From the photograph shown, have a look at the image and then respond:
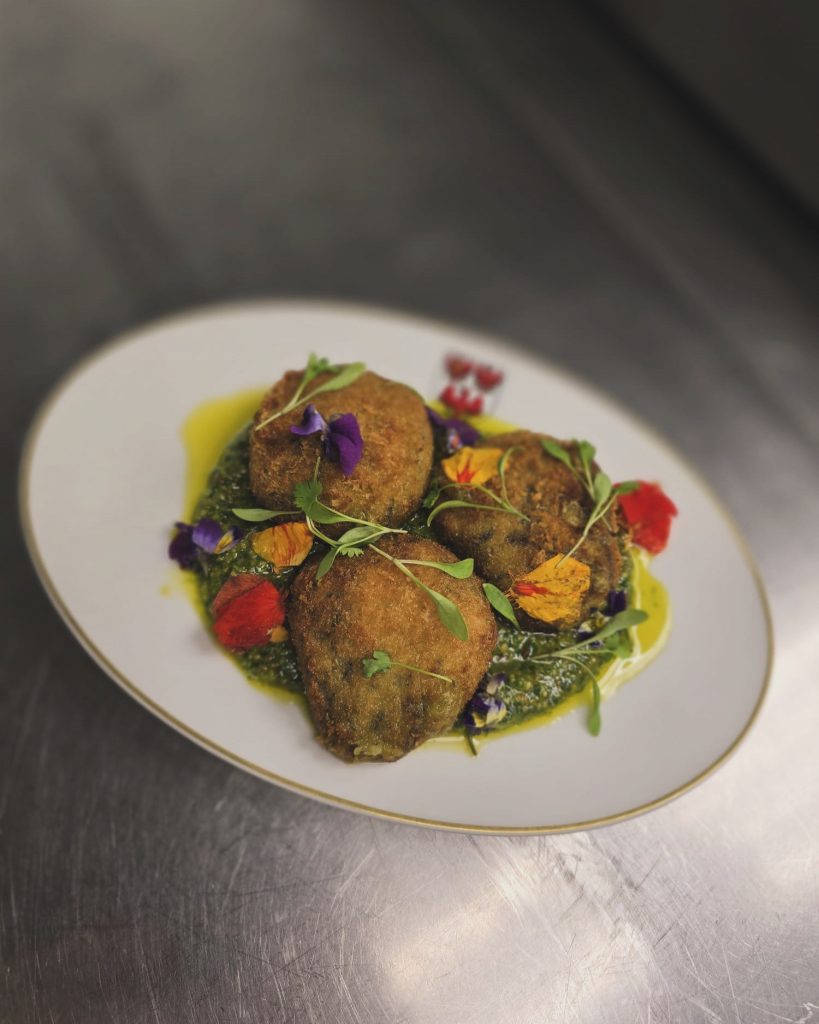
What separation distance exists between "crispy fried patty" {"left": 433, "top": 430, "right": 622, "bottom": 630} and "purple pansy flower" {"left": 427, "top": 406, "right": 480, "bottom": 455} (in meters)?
0.18

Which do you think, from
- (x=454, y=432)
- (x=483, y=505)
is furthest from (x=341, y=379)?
(x=483, y=505)

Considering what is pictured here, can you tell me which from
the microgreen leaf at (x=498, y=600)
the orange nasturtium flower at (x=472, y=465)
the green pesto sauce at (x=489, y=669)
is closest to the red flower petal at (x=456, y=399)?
the orange nasturtium flower at (x=472, y=465)

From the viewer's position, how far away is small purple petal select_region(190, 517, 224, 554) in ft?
6.39

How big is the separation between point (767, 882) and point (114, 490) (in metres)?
1.88

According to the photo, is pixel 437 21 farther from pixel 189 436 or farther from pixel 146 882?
pixel 146 882

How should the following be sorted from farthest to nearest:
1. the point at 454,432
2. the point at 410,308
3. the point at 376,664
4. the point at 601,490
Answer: the point at 410,308
the point at 454,432
the point at 601,490
the point at 376,664

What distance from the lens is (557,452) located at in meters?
2.09

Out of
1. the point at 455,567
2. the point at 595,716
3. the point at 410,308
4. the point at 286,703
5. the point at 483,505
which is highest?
the point at 410,308

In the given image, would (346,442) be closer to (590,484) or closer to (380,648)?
(380,648)

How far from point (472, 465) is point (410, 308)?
1.27 meters

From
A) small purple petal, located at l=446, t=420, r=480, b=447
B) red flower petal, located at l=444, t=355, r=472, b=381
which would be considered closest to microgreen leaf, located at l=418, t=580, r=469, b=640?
small purple petal, located at l=446, t=420, r=480, b=447

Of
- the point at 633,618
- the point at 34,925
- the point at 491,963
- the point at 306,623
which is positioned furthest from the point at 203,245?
the point at 491,963

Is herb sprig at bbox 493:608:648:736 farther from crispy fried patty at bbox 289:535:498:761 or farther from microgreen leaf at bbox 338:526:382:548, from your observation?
microgreen leaf at bbox 338:526:382:548

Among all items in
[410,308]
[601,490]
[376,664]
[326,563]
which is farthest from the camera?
[410,308]
